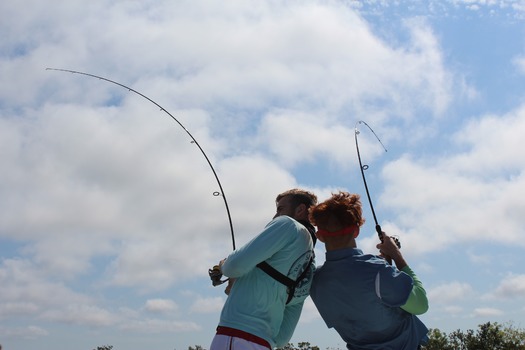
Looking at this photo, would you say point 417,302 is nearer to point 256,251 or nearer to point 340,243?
point 340,243

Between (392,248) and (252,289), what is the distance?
3.41 ft

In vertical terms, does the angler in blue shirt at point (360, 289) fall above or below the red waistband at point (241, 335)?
above

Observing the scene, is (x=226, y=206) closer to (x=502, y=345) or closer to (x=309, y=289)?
(x=309, y=289)

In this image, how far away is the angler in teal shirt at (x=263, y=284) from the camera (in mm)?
3986

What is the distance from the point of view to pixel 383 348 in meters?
4.00

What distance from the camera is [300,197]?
4648 mm

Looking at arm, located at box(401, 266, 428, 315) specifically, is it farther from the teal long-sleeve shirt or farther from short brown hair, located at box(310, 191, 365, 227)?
the teal long-sleeve shirt

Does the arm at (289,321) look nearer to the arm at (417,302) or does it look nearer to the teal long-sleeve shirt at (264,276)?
the teal long-sleeve shirt at (264,276)

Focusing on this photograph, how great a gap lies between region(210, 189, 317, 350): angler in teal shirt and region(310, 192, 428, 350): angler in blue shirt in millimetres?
169

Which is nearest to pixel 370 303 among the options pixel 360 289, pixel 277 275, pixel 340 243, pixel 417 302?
pixel 360 289

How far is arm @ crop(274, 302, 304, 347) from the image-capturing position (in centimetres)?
448

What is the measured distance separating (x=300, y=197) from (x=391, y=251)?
0.75 meters

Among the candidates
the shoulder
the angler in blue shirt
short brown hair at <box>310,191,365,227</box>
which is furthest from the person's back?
the shoulder

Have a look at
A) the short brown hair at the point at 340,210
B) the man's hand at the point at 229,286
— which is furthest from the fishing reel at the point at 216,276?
the short brown hair at the point at 340,210
